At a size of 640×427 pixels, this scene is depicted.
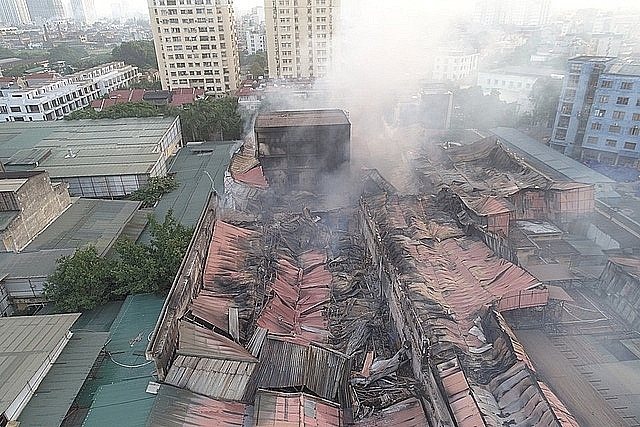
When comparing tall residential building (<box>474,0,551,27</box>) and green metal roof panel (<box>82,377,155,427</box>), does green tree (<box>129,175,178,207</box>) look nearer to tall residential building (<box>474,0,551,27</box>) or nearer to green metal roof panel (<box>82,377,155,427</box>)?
green metal roof panel (<box>82,377,155,427</box>)

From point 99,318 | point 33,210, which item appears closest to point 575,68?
point 99,318

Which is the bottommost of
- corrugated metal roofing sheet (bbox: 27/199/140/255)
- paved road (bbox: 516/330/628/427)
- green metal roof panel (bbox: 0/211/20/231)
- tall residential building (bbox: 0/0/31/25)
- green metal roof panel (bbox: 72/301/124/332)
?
paved road (bbox: 516/330/628/427)

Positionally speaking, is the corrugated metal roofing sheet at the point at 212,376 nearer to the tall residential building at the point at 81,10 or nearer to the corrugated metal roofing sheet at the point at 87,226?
the corrugated metal roofing sheet at the point at 87,226

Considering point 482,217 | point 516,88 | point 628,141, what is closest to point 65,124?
point 482,217

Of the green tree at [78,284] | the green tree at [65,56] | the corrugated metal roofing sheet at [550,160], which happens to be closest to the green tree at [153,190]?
the green tree at [78,284]

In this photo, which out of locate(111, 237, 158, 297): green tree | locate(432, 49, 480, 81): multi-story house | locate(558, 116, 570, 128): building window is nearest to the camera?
locate(111, 237, 158, 297): green tree

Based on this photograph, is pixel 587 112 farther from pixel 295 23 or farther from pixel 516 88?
pixel 295 23

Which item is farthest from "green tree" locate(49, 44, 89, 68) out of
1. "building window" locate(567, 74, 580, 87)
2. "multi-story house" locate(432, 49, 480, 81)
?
"building window" locate(567, 74, 580, 87)

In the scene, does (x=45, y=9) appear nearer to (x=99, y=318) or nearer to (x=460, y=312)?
(x=99, y=318)
